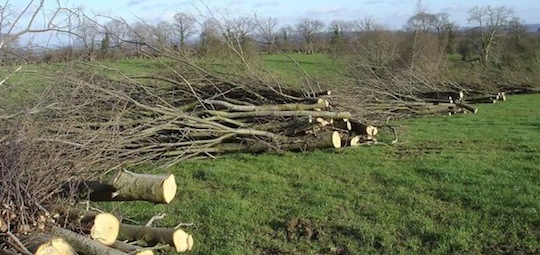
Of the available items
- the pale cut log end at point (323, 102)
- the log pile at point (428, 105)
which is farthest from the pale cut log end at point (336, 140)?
the log pile at point (428, 105)

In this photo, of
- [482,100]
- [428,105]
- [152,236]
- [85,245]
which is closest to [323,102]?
[428,105]

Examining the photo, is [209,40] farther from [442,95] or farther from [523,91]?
[523,91]

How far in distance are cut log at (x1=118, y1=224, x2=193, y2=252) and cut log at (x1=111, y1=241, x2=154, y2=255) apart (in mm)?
209

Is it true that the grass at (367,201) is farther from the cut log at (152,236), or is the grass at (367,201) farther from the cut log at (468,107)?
the cut log at (468,107)

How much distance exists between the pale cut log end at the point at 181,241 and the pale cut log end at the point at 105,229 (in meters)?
0.48

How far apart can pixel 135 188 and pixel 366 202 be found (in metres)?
2.69

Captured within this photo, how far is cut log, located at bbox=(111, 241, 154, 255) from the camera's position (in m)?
4.06

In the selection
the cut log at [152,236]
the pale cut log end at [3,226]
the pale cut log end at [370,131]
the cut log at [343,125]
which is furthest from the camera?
the cut log at [343,125]

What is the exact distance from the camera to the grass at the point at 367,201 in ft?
16.6

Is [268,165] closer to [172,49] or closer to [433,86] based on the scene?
[172,49]

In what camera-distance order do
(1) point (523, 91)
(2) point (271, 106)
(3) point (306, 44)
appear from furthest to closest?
(3) point (306, 44)
(1) point (523, 91)
(2) point (271, 106)

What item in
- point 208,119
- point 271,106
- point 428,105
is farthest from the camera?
point 428,105

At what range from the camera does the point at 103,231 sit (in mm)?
→ 4199

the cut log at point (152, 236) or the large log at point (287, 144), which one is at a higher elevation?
the cut log at point (152, 236)
